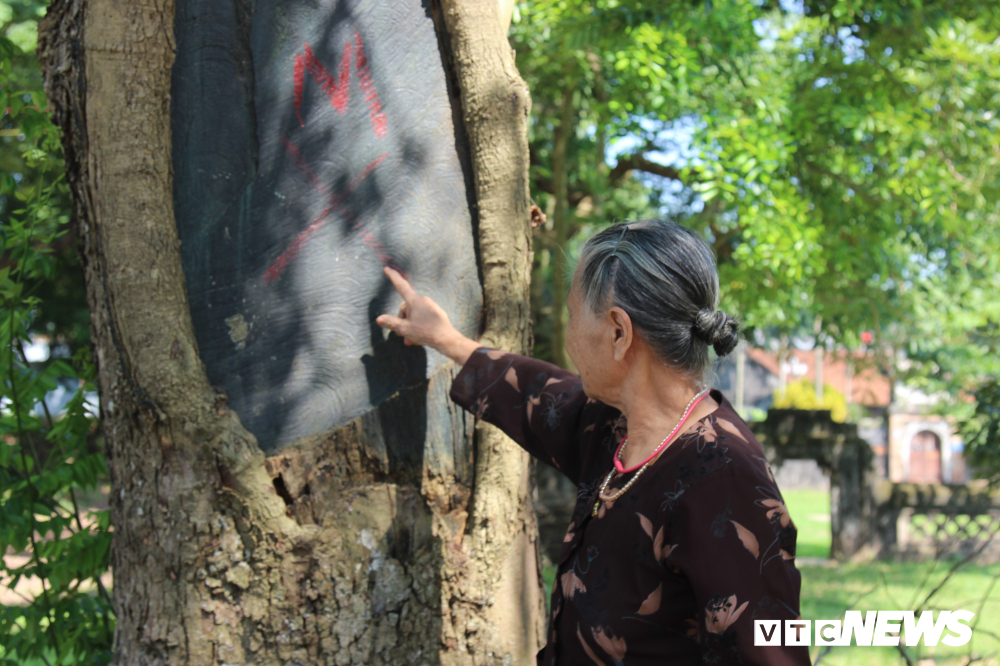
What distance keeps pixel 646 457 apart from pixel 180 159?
1.26 meters

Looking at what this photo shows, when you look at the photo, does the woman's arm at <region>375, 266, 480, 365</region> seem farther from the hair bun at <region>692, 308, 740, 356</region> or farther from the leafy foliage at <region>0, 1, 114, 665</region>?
the leafy foliage at <region>0, 1, 114, 665</region>

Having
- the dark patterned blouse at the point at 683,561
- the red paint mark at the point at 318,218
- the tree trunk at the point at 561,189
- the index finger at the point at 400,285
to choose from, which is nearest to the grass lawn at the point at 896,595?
the tree trunk at the point at 561,189

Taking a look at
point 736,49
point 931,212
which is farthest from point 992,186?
point 736,49

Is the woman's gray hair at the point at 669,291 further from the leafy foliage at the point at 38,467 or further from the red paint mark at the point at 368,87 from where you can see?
the leafy foliage at the point at 38,467

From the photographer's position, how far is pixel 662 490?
1.43 meters

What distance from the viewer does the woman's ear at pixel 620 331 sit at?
151 centimetres

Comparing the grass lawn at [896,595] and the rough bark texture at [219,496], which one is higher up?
the rough bark texture at [219,496]

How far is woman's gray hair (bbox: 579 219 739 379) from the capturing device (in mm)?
1473

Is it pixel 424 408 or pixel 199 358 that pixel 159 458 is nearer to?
pixel 199 358

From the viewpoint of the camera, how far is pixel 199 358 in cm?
180

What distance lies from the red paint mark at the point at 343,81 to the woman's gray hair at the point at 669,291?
2.38 ft

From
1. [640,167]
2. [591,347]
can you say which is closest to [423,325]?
[591,347]

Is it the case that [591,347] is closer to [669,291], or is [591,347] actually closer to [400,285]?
[669,291]

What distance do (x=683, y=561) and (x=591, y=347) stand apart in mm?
463
